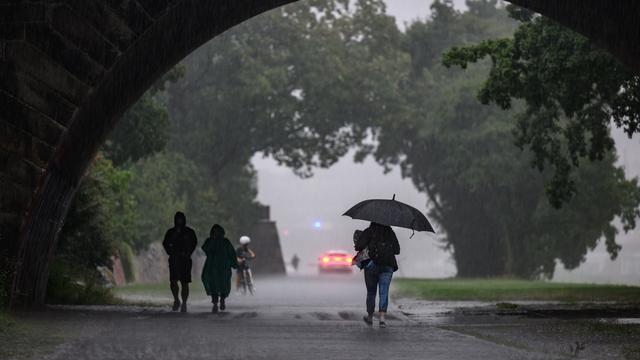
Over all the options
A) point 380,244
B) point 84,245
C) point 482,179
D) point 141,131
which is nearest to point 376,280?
point 380,244

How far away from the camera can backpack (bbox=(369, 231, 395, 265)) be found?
727 inches

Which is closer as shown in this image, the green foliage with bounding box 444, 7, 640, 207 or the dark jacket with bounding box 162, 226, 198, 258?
the dark jacket with bounding box 162, 226, 198, 258

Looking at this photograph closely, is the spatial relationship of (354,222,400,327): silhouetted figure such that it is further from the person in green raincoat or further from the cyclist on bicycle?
the cyclist on bicycle

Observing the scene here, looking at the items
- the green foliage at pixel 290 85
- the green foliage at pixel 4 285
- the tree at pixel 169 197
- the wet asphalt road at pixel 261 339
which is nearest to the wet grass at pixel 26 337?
the wet asphalt road at pixel 261 339

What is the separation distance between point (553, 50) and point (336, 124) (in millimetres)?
35014

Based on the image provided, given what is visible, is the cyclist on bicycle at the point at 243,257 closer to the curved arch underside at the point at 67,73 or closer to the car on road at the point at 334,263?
the curved arch underside at the point at 67,73

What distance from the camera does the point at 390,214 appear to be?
17844 mm

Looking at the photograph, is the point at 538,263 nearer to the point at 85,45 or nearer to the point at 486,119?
the point at 486,119

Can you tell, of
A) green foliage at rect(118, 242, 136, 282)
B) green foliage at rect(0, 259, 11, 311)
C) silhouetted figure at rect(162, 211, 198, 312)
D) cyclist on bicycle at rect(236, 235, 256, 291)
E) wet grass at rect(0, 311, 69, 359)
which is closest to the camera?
wet grass at rect(0, 311, 69, 359)

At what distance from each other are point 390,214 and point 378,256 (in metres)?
0.90

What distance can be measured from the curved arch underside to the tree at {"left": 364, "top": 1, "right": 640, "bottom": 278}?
3261 centimetres

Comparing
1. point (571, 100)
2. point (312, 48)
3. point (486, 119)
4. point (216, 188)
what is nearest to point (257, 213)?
point (216, 188)

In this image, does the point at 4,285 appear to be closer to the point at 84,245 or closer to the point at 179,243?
the point at 179,243

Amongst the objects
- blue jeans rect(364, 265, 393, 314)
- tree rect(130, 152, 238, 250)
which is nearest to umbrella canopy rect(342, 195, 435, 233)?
blue jeans rect(364, 265, 393, 314)
